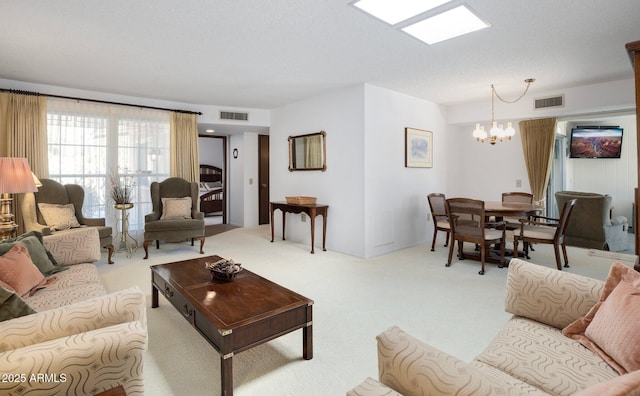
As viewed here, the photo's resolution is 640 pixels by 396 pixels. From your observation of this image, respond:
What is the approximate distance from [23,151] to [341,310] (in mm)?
4714

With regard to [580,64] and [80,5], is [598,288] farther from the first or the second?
[80,5]

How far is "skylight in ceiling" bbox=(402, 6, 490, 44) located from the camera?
2.61 meters

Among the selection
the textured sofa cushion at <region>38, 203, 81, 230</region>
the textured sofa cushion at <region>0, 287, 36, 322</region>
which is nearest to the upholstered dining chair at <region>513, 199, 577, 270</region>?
the textured sofa cushion at <region>0, 287, 36, 322</region>

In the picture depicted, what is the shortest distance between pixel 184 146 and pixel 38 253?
3.61 meters

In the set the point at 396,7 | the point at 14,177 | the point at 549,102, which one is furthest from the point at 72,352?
Result: the point at 549,102

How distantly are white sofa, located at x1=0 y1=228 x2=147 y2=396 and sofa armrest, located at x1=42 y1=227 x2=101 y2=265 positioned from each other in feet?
5.56

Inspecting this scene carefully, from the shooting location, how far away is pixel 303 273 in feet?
12.8

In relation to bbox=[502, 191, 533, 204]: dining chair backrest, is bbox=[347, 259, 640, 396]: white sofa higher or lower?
lower

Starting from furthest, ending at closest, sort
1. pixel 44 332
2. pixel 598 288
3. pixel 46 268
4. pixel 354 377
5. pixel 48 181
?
1. pixel 48 181
2. pixel 46 268
3. pixel 354 377
4. pixel 598 288
5. pixel 44 332

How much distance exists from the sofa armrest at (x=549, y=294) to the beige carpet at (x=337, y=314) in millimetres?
588

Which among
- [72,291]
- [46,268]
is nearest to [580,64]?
[72,291]

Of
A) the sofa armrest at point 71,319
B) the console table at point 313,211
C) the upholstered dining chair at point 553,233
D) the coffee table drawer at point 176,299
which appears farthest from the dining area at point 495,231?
the sofa armrest at point 71,319

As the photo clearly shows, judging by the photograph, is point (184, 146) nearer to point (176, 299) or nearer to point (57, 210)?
point (57, 210)

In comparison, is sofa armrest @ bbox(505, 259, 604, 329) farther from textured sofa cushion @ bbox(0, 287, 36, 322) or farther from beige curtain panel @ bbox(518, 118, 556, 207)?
beige curtain panel @ bbox(518, 118, 556, 207)
